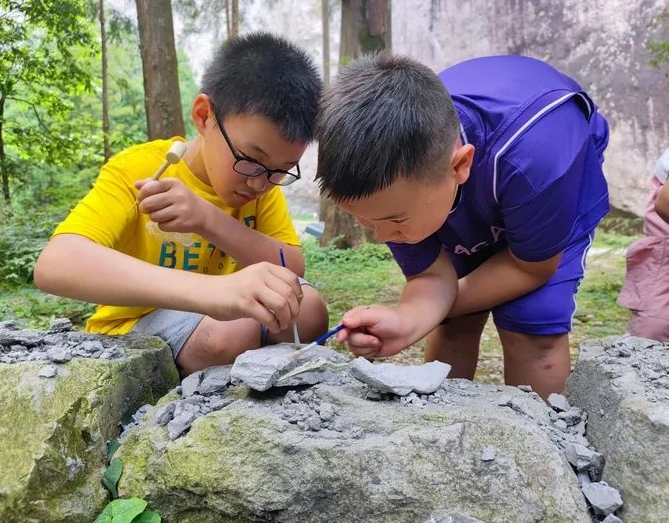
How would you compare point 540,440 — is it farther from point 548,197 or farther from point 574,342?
point 574,342

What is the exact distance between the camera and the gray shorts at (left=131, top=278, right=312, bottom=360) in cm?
201

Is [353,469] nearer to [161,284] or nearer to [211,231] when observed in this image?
[161,284]

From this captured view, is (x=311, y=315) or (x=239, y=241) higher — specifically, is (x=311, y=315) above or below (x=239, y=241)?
below

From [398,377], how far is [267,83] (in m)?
1.05

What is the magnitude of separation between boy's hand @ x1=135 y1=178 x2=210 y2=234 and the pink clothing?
1.97 metres

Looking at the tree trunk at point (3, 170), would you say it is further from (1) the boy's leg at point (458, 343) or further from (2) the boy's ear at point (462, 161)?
(2) the boy's ear at point (462, 161)

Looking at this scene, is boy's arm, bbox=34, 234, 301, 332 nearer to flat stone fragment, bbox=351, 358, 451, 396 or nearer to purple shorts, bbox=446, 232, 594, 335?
flat stone fragment, bbox=351, 358, 451, 396

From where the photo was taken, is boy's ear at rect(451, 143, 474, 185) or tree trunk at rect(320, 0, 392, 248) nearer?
boy's ear at rect(451, 143, 474, 185)

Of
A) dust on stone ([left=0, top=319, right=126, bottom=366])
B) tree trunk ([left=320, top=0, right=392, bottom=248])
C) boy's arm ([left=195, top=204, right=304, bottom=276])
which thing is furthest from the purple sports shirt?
tree trunk ([left=320, top=0, right=392, bottom=248])

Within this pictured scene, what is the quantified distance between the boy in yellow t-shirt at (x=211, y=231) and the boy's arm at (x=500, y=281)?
52 centimetres

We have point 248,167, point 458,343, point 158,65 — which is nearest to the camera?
point 248,167

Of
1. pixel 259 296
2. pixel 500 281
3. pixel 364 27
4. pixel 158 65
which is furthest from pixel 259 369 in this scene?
pixel 364 27

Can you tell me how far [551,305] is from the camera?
2.03 m

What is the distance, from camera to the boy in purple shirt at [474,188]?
1497 mm
